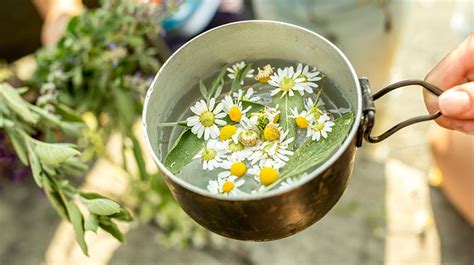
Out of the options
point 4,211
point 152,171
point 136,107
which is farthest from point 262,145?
point 4,211

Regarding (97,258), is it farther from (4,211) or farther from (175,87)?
(175,87)

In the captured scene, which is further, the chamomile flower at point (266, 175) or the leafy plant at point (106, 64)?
the leafy plant at point (106, 64)

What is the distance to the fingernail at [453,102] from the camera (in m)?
0.64

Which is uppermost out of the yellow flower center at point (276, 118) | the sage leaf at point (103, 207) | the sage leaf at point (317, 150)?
the yellow flower center at point (276, 118)

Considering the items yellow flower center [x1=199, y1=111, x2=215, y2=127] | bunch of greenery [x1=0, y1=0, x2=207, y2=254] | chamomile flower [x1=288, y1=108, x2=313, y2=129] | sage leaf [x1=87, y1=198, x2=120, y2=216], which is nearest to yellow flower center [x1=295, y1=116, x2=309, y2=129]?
chamomile flower [x1=288, y1=108, x2=313, y2=129]

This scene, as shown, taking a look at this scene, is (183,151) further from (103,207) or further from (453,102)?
(453,102)

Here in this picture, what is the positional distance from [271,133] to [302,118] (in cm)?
4

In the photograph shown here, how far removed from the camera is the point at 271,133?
65cm

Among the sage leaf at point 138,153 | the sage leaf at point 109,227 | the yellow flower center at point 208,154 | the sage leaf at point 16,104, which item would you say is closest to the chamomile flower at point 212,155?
the yellow flower center at point 208,154

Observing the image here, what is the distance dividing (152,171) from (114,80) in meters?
0.48

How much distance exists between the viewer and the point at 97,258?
1.44 m

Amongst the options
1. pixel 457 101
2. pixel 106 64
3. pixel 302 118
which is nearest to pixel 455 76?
pixel 457 101

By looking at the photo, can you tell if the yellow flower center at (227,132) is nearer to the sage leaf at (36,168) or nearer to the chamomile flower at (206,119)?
the chamomile flower at (206,119)

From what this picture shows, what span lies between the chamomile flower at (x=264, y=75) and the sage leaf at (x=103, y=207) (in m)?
0.24
